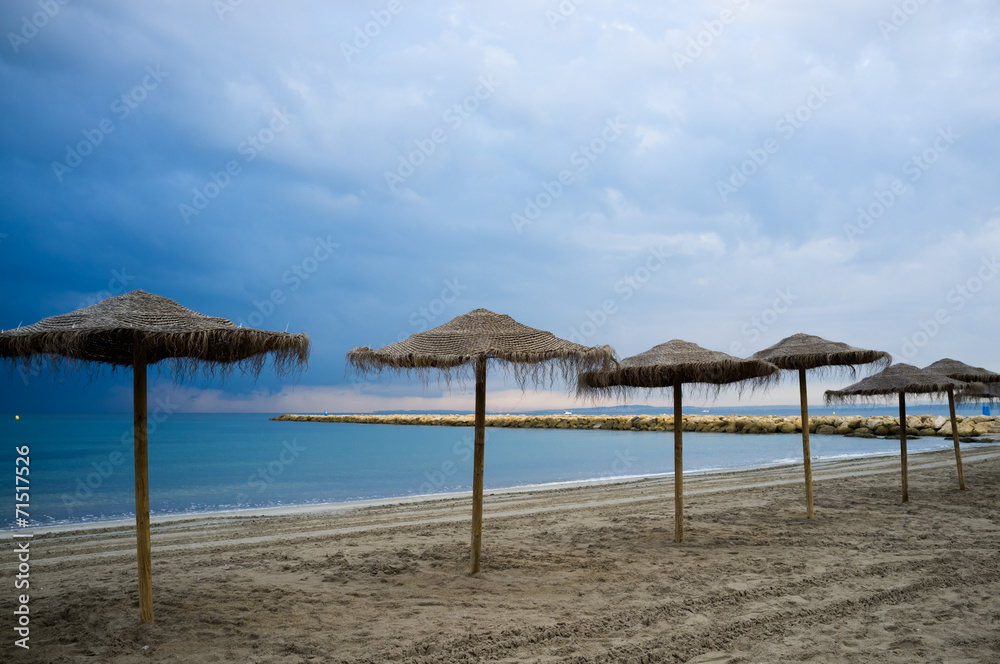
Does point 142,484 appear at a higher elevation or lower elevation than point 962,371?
lower

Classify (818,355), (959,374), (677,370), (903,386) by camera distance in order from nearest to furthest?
(677,370)
(818,355)
(903,386)
(959,374)

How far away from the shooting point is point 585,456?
28.0 m

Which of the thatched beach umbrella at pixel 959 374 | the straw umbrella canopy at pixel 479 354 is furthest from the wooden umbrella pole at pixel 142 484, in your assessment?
the thatched beach umbrella at pixel 959 374

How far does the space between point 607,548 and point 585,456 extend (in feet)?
71.0

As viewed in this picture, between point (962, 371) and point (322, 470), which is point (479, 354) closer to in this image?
point (962, 371)

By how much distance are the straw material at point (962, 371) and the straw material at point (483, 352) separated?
899cm

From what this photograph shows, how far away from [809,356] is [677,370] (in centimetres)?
245

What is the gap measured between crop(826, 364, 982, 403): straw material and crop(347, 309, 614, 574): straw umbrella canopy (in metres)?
6.75

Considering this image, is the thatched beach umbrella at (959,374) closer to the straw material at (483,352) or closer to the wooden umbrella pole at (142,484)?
the straw material at (483,352)

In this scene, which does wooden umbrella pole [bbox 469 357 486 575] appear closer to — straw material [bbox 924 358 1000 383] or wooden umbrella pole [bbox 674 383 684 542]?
wooden umbrella pole [bbox 674 383 684 542]

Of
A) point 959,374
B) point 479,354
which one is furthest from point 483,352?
point 959,374

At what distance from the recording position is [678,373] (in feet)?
21.6

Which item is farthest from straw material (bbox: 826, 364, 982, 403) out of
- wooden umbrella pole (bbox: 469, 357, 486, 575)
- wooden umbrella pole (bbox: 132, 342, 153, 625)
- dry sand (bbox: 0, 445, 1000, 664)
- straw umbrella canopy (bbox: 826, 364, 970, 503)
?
wooden umbrella pole (bbox: 132, 342, 153, 625)

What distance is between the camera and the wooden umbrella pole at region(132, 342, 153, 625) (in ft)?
13.7
